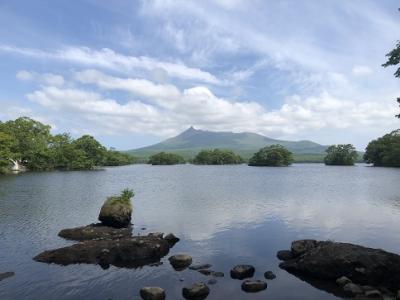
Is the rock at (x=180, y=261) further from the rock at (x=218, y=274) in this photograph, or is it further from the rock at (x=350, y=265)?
the rock at (x=350, y=265)

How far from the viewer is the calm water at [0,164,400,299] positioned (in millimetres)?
24422

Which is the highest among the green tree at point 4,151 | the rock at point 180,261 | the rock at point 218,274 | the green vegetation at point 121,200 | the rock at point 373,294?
the green tree at point 4,151

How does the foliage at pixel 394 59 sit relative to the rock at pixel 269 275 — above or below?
above

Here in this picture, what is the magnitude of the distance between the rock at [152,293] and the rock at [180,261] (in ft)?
17.2

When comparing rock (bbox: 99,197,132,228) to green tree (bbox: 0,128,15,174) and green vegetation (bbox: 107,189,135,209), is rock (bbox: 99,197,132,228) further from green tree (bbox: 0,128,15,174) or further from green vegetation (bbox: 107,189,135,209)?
green tree (bbox: 0,128,15,174)

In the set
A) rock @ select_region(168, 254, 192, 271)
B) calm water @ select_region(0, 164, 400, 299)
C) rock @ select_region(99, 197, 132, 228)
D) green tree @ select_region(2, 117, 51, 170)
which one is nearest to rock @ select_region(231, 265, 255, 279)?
calm water @ select_region(0, 164, 400, 299)

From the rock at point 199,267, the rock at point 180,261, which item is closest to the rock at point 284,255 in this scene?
the rock at point 199,267

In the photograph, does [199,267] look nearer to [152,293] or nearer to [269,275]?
[269,275]

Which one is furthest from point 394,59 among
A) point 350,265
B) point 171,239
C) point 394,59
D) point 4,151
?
point 4,151

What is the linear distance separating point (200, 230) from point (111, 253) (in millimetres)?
13467

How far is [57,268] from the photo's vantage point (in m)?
27.8

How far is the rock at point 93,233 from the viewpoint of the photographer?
121ft

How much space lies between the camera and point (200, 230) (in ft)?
137

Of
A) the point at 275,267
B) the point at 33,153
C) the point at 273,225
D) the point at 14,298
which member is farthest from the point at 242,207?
the point at 33,153
